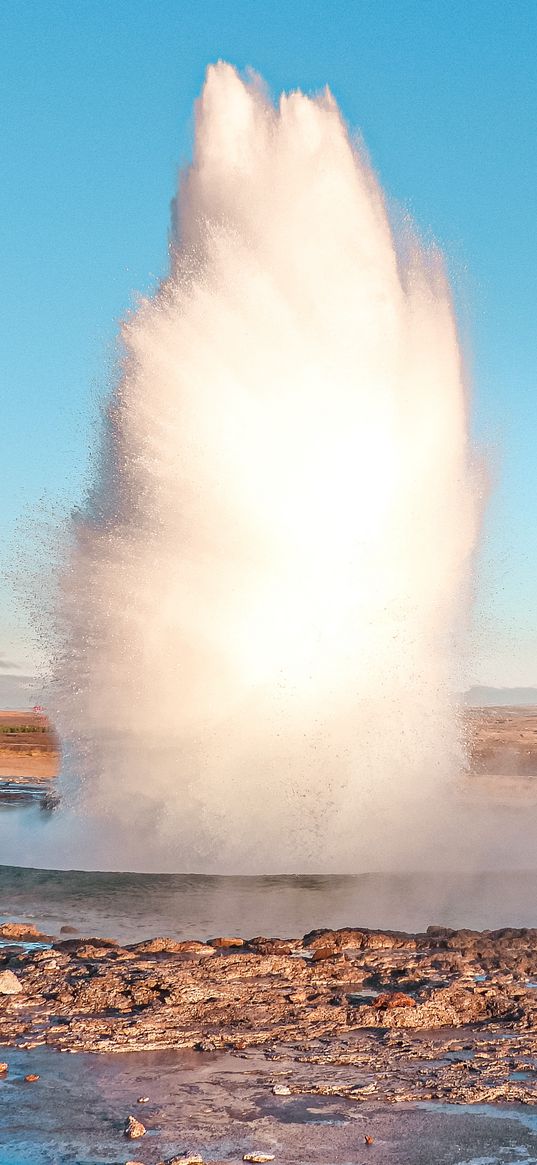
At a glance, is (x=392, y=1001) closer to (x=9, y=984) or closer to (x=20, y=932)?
(x=9, y=984)

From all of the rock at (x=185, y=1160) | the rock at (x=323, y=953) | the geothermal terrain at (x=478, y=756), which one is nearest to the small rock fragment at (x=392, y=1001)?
the rock at (x=323, y=953)

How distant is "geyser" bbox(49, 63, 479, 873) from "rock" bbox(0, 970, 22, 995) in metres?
8.33

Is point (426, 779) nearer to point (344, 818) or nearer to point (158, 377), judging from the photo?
point (344, 818)

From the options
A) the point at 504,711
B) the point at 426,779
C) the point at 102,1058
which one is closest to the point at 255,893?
the point at 426,779

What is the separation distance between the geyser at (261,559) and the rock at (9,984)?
833 cm

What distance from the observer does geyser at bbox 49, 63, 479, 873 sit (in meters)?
22.0

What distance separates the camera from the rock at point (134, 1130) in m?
8.50

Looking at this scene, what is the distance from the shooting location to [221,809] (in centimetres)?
2150

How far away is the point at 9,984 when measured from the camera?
493 inches

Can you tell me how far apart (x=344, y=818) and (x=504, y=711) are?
144m

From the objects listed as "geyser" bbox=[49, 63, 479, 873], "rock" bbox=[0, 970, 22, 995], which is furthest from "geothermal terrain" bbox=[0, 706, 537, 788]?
"rock" bbox=[0, 970, 22, 995]

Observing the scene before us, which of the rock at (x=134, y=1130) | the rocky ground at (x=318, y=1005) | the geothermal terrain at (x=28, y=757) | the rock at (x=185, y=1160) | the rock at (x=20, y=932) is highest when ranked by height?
the geothermal terrain at (x=28, y=757)

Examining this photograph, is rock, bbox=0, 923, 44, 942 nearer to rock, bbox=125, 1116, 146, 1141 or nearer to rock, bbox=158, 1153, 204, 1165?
rock, bbox=125, 1116, 146, 1141

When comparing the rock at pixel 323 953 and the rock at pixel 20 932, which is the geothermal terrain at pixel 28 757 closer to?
the rock at pixel 20 932
